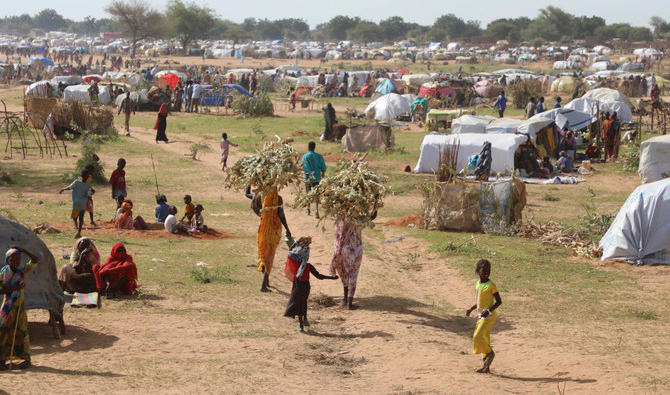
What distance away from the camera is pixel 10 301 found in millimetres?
7215

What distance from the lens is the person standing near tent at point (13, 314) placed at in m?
7.11

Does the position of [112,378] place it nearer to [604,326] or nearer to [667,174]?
[604,326]

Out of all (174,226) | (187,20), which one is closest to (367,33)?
(187,20)

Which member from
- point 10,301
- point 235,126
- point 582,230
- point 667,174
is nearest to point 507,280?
point 582,230

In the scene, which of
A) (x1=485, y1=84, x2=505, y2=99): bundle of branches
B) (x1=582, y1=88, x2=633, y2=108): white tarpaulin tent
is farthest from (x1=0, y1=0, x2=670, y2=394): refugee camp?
(x1=485, y1=84, x2=505, y2=99): bundle of branches

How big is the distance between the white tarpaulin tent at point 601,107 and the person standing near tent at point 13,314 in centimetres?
2409

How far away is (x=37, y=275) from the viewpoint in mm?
7969

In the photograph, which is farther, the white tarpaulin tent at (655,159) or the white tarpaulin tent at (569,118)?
the white tarpaulin tent at (569,118)

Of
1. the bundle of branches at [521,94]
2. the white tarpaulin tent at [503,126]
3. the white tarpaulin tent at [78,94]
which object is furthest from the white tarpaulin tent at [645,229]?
the bundle of branches at [521,94]

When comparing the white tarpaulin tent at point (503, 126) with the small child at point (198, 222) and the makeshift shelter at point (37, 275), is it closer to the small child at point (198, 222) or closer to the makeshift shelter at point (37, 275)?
the small child at point (198, 222)

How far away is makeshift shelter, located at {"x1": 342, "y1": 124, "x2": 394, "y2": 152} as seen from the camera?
2517 cm

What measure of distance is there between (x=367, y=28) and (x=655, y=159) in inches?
5002

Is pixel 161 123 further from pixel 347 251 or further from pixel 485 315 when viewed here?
pixel 485 315

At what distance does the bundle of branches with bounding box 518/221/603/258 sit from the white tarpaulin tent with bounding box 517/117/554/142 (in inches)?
295
